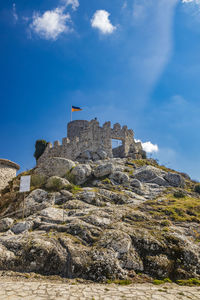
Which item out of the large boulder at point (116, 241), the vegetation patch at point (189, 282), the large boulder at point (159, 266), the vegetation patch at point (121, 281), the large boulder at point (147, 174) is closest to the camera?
the vegetation patch at point (121, 281)

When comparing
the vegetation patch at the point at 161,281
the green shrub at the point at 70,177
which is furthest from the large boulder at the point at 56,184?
the vegetation patch at the point at 161,281

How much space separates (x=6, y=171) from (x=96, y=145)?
47.7ft

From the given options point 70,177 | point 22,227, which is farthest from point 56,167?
point 22,227

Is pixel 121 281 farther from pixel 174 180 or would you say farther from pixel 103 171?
A: pixel 174 180

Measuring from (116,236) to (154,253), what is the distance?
1854 millimetres

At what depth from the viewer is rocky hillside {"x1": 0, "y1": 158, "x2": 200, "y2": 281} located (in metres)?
8.41

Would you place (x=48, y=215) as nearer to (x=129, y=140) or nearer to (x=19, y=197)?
(x=19, y=197)

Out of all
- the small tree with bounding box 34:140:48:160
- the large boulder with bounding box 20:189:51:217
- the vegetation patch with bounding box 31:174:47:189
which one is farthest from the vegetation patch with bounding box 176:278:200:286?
the small tree with bounding box 34:140:48:160

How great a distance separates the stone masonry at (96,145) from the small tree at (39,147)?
349 cm

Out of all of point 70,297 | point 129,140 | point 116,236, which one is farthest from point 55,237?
point 129,140

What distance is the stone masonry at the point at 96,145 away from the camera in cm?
3258

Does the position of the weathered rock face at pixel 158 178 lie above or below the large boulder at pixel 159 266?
above

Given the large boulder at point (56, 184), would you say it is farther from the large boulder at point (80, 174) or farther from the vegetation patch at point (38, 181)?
the large boulder at point (80, 174)

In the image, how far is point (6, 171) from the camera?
26000 millimetres
